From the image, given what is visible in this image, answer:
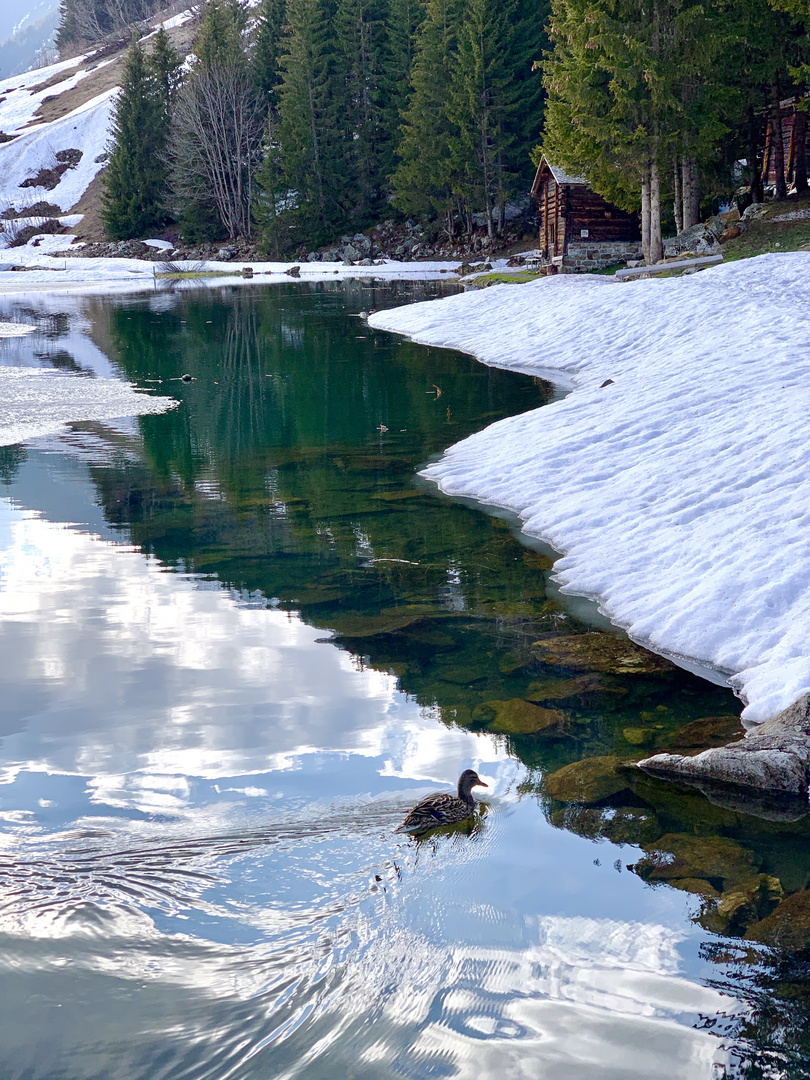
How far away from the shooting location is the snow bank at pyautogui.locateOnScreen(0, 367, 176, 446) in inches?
579

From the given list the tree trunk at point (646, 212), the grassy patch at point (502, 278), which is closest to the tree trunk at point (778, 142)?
the tree trunk at point (646, 212)

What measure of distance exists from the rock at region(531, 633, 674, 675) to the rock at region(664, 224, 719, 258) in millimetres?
24775

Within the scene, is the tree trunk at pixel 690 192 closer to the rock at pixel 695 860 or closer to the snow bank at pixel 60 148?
the rock at pixel 695 860

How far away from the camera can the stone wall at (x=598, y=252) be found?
38.8m

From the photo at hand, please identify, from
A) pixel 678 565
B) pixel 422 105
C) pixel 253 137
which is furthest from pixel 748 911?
pixel 253 137

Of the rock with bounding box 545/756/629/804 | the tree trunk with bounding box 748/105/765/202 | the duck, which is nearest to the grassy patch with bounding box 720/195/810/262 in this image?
the tree trunk with bounding box 748/105/765/202

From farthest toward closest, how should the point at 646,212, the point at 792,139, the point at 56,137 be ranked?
1. the point at 56,137
2. the point at 792,139
3. the point at 646,212

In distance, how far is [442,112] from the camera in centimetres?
5762

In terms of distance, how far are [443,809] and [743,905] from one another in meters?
1.44

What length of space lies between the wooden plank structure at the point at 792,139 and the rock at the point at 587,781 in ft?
107

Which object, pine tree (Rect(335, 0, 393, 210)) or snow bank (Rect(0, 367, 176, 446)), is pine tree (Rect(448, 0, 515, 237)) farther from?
snow bank (Rect(0, 367, 176, 446))

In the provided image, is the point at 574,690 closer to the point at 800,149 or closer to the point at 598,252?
the point at 800,149

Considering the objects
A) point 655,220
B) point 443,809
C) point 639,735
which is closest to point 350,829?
point 443,809

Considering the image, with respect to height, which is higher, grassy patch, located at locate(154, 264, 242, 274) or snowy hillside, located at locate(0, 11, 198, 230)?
snowy hillside, located at locate(0, 11, 198, 230)
